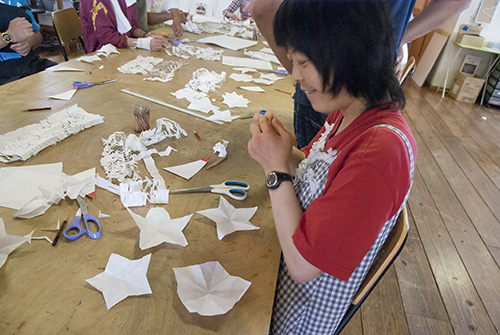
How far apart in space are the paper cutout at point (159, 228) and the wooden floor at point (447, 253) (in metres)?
1.17

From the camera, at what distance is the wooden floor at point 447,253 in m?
1.55

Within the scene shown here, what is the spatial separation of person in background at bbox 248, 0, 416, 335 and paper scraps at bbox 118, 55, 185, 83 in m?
1.18

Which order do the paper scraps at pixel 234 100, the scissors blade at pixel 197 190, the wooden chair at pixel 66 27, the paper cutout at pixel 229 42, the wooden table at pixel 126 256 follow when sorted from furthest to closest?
the paper cutout at pixel 229 42 < the wooden chair at pixel 66 27 < the paper scraps at pixel 234 100 < the scissors blade at pixel 197 190 < the wooden table at pixel 126 256

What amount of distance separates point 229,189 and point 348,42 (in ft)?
1.71

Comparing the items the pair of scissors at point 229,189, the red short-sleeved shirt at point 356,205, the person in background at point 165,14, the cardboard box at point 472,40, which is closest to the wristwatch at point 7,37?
the person in background at point 165,14

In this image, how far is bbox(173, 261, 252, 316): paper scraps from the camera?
1.92ft

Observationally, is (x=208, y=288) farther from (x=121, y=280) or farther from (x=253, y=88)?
(x=253, y=88)

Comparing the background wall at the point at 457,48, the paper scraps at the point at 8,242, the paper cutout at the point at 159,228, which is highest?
the paper scraps at the point at 8,242

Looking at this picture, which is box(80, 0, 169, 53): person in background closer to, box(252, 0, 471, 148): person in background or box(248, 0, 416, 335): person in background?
box(252, 0, 471, 148): person in background

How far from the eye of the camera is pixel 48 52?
4.88m

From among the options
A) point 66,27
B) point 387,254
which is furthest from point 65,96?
point 66,27

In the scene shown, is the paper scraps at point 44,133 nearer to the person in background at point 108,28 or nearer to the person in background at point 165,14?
the person in background at point 108,28

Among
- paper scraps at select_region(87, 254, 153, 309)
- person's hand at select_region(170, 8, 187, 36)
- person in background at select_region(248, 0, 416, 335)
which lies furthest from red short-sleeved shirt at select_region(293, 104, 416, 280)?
person's hand at select_region(170, 8, 187, 36)

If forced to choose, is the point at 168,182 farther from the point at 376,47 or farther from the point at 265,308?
the point at 376,47
